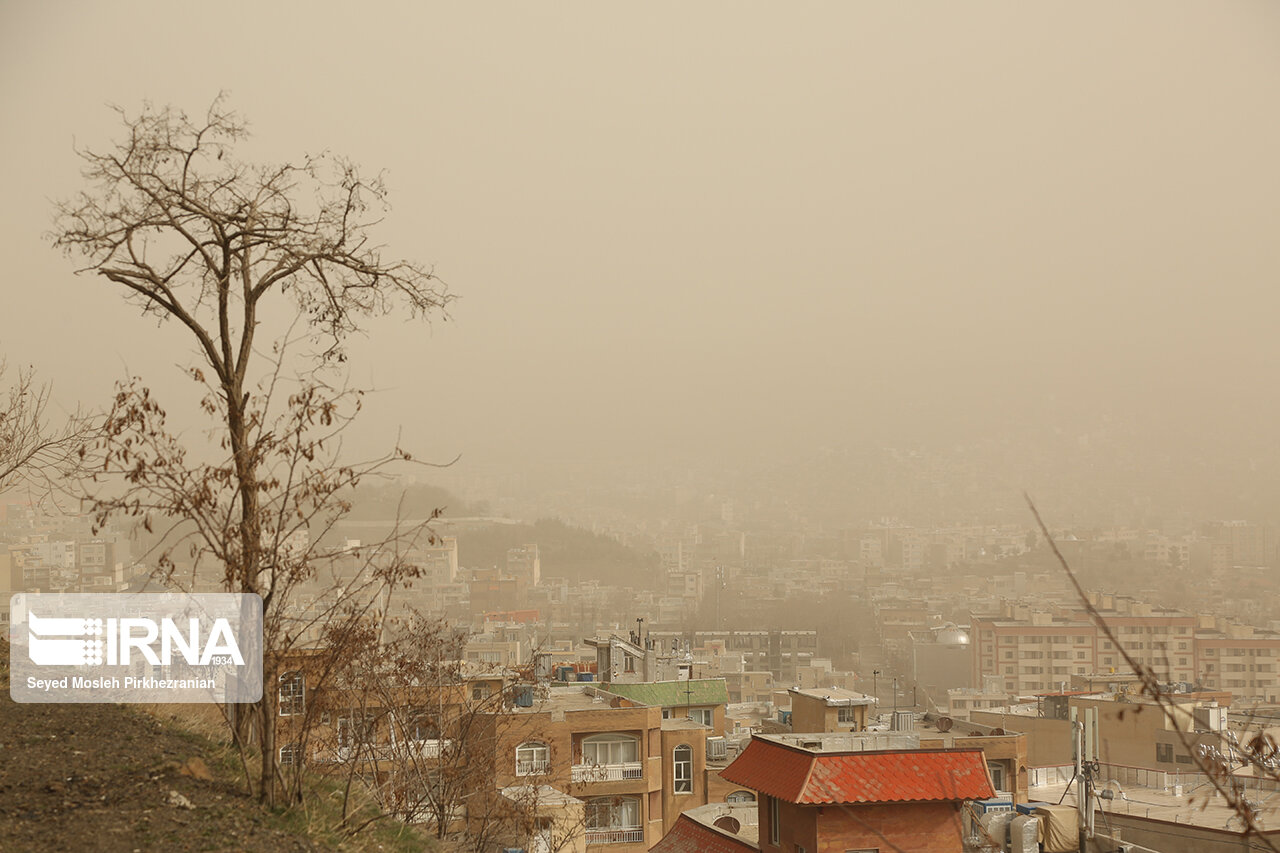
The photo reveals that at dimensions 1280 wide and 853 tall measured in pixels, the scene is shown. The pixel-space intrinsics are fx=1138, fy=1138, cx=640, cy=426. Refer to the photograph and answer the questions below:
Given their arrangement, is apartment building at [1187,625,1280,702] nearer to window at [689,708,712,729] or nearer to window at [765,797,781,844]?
window at [689,708,712,729]

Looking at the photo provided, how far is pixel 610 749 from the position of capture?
23.9 metres

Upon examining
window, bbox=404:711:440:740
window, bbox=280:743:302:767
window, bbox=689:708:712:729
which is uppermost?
window, bbox=280:743:302:767

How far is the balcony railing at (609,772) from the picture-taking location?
23.2m

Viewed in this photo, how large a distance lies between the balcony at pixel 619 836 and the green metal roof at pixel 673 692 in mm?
5094

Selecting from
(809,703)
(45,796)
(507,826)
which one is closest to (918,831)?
(507,826)

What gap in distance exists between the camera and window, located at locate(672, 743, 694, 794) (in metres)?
25.1

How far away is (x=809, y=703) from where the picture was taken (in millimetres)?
30281

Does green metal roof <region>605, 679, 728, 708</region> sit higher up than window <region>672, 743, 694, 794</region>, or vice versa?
green metal roof <region>605, 679, 728, 708</region>

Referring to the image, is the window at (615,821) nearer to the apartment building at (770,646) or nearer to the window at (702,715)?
the window at (702,715)

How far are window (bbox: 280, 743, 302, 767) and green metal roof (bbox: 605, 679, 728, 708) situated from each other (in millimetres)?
21647

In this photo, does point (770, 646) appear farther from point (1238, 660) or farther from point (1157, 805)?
point (1157, 805)

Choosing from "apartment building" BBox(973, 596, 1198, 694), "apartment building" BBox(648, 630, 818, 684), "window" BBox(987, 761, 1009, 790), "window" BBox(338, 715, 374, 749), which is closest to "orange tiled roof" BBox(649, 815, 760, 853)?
"window" BBox(338, 715, 374, 749)

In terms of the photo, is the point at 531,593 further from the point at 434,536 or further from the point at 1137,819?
the point at 434,536

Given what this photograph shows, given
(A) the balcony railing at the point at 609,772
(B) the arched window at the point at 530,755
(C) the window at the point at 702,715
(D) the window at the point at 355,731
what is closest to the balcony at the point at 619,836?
(A) the balcony railing at the point at 609,772
